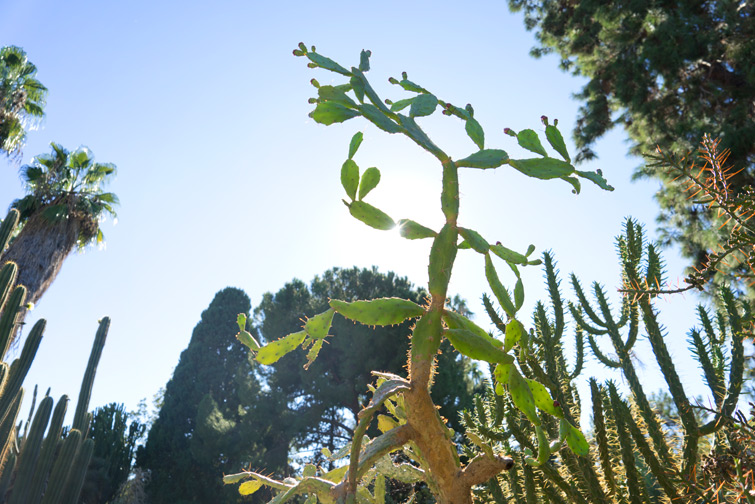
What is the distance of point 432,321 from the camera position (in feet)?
3.23

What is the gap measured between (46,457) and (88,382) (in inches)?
67.8

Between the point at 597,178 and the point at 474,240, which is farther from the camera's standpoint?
the point at 597,178

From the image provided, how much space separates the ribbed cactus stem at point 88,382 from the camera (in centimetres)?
1056

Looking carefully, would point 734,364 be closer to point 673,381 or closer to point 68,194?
point 673,381

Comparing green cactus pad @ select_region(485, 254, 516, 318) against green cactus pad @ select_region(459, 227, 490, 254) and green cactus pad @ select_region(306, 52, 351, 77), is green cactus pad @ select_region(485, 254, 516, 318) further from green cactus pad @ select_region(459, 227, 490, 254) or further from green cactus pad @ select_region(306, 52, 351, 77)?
green cactus pad @ select_region(306, 52, 351, 77)

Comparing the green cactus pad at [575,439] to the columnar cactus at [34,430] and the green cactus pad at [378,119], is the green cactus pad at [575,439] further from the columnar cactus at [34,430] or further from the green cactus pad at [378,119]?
the columnar cactus at [34,430]

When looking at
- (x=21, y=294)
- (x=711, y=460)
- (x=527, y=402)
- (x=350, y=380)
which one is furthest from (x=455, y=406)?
(x=527, y=402)

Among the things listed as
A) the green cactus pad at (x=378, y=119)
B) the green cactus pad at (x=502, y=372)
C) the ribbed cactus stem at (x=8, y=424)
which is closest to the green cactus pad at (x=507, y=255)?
the green cactus pad at (x=502, y=372)

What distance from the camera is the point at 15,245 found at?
1124cm

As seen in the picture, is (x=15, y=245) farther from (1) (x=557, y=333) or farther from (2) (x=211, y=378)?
(1) (x=557, y=333)

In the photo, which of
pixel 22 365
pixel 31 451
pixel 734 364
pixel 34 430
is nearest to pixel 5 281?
pixel 22 365

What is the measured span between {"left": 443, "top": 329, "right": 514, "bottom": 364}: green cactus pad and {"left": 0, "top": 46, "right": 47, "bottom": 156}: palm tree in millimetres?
14101

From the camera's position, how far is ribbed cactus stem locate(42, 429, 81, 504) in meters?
9.65

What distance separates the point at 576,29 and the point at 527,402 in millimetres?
10940
